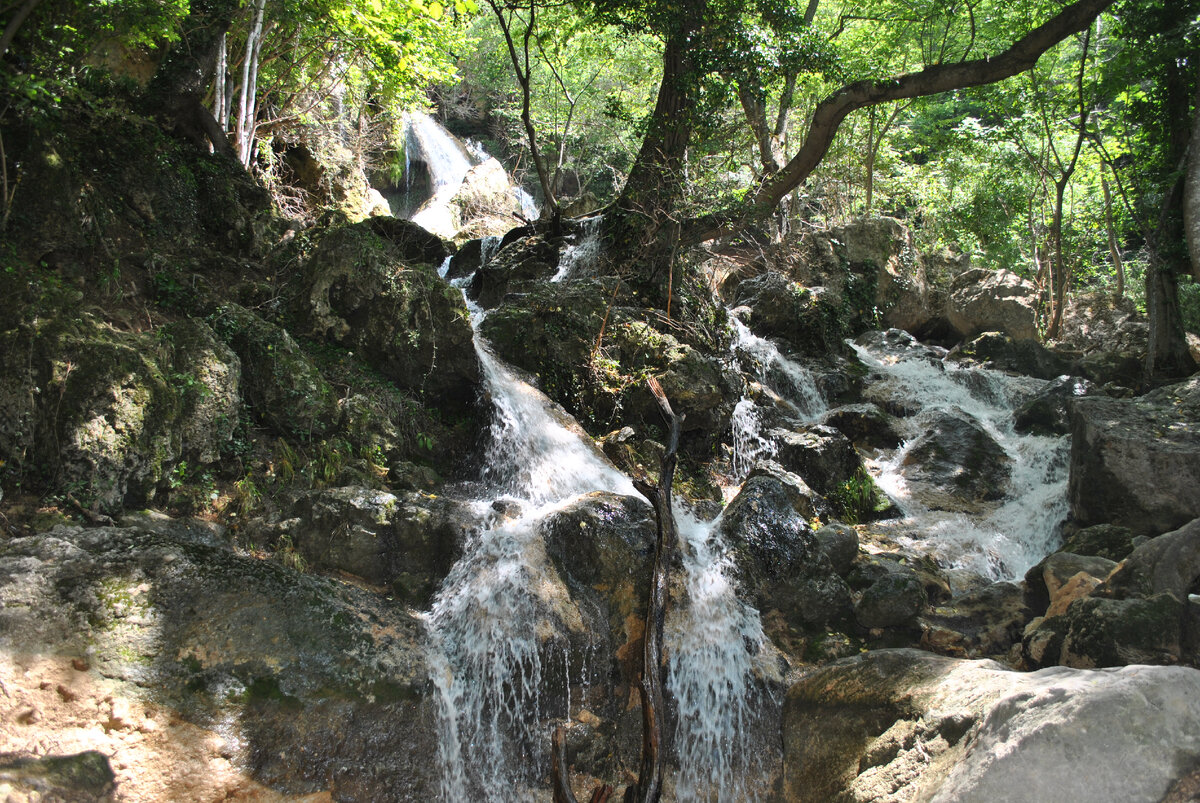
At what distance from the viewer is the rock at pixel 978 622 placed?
527 centimetres

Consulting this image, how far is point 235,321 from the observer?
6.57 m

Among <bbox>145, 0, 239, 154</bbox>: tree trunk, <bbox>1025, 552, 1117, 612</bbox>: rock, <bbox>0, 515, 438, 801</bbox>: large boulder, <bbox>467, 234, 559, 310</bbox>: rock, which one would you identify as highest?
<bbox>145, 0, 239, 154</bbox>: tree trunk

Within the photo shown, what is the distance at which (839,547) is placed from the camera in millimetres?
6301

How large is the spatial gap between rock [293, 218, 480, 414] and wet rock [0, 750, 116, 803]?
4.98 metres

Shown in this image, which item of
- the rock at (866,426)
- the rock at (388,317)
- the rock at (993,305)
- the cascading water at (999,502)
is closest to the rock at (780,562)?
the cascading water at (999,502)

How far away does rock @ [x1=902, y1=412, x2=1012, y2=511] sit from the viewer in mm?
9000

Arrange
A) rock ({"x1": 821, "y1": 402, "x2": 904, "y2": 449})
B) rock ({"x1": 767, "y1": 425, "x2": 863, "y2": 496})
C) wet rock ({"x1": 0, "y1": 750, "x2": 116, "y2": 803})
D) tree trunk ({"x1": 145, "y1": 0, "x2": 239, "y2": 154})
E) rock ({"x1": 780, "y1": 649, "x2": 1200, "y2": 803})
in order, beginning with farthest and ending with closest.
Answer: rock ({"x1": 821, "y1": 402, "x2": 904, "y2": 449})
tree trunk ({"x1": 145, "y1": 0, "x2": 239, "y2": 154})
rock ({"x1": 767, "y1": 425, "x2": 863, "y2": 496})
wet rock ({"x1": 0, "y1": 750, "x2": 116, "y2": 803})
rock ({"x1": 780, "y1": 649, "x2": 1200, "y2": 803})

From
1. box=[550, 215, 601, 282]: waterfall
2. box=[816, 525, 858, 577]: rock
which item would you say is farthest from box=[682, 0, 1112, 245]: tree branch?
box=[816, 525, 858, 577]: rock

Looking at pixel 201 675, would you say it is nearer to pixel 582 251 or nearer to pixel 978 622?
pixel 978 622

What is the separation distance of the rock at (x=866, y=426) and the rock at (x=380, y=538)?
7081 millimetres

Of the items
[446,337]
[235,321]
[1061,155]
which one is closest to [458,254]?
[446,337]

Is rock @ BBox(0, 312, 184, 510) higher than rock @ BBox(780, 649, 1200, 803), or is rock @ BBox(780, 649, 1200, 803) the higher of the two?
rock @ BBox(0, 312, 184, 510)

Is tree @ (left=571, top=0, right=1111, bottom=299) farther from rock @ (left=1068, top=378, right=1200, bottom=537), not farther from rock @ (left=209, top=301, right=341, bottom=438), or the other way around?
rock @ (left=209, top=301, right=341, bottom=438)

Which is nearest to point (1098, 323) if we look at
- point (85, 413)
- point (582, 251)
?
point (582, 251)
